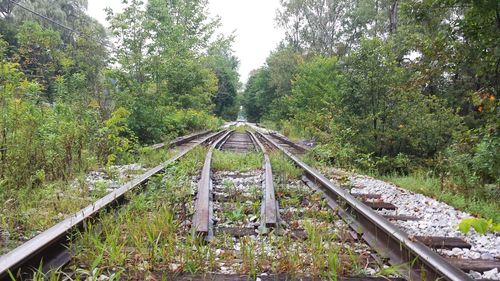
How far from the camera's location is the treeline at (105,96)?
5.76m

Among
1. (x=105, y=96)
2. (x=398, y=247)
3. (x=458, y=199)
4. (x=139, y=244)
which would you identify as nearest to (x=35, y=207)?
(x=139, y=244)

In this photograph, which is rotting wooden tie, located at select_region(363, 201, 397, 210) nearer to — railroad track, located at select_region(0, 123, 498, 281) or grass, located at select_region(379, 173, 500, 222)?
railroad track, located at select_region(0, 123, 498, 281)

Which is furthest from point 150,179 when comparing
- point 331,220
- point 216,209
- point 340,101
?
point 340,101

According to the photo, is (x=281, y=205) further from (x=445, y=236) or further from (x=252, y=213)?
(x=445, y=236)

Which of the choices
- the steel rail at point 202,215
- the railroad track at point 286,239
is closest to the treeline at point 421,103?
the railroad track at point 286,239

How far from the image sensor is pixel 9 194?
14.3 ft

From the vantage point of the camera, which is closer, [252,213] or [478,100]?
[252,213]

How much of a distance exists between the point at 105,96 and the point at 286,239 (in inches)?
462

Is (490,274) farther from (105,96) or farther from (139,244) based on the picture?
(105,96)

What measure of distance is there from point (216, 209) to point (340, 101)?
7496 mm

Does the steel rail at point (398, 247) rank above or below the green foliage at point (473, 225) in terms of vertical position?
below

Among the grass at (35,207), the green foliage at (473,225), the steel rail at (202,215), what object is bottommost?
the grass at (35,207)

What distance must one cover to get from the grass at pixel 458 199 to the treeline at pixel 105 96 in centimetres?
528

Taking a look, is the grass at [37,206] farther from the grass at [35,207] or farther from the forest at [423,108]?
the forest at [423,108]
